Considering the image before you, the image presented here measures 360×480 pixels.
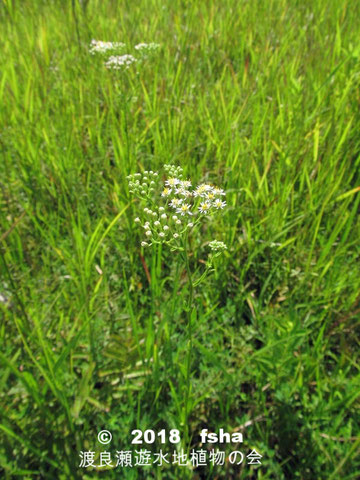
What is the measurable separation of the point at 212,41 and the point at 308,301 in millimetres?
2290

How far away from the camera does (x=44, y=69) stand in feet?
9.03

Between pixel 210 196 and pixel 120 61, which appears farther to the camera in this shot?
pixel 120 61

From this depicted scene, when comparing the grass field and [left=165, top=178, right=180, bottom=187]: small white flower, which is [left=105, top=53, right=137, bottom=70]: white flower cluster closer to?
the grass field

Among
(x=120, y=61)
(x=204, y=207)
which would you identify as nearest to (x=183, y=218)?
(x=204, y=207)

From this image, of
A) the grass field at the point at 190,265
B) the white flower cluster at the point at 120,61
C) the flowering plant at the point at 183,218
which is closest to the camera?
the flowering plant at the point at 183,218

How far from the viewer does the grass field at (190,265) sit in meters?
1.31

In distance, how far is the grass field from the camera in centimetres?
131

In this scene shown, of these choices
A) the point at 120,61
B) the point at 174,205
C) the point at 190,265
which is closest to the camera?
the point at 174,205

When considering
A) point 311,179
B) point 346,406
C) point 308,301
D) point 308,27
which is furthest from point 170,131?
point 308,27

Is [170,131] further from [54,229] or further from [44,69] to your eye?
[44,69]

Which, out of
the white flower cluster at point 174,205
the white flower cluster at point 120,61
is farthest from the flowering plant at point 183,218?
the white flower cluster at point 120,61

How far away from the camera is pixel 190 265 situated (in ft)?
5.96

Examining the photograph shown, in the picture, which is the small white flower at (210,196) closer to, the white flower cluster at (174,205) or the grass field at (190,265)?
the white flower cluster at (174,205)

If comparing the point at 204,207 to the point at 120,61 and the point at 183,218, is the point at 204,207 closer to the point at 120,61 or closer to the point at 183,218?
the point at 183,218
